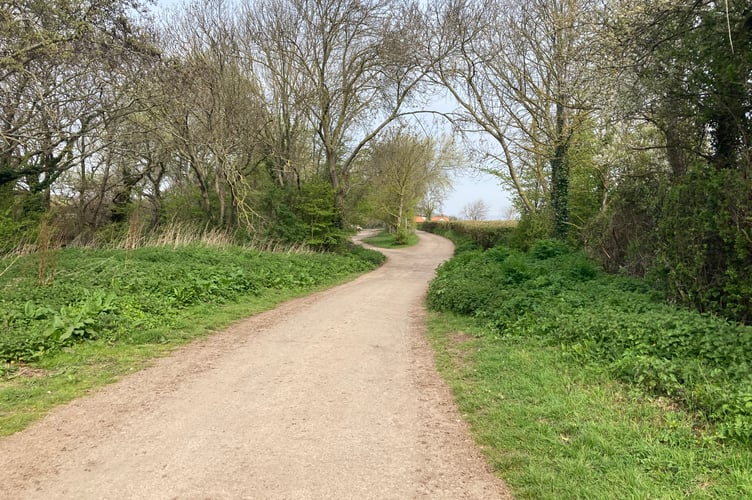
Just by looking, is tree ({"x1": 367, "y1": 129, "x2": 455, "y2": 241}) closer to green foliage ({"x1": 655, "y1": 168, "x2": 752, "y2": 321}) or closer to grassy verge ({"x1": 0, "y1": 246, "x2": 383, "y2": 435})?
grassy verge ({"x1": 0, "y1": 246, "x2": 383, "y2": 435})

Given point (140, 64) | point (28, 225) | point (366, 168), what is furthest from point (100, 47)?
point (366, 168)

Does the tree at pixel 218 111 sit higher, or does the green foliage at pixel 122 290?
the tree at pixel 218 111

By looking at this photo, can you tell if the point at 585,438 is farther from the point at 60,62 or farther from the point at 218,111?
the point at 218,111

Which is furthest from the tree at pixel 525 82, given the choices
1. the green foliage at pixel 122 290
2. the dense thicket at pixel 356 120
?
the green foliage at pixel 122 290

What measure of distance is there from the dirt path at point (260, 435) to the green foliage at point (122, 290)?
1.56 meters

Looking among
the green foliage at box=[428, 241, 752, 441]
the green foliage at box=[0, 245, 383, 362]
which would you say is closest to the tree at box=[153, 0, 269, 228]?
the green foliage at box=[0, 245, 383, 362]

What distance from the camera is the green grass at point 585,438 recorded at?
278cm

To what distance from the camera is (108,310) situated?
7.11 meters

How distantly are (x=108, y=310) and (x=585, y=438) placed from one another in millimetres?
7285

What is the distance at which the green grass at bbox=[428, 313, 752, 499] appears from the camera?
2.78 metres

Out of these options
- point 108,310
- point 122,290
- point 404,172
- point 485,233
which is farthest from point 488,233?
point 108,310

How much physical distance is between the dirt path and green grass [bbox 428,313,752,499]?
11.3 inches

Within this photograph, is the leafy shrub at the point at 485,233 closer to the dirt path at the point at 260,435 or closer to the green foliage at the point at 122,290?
the green foliage at the point at 122,290

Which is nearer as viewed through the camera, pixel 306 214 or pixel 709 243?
pixel 709 243
